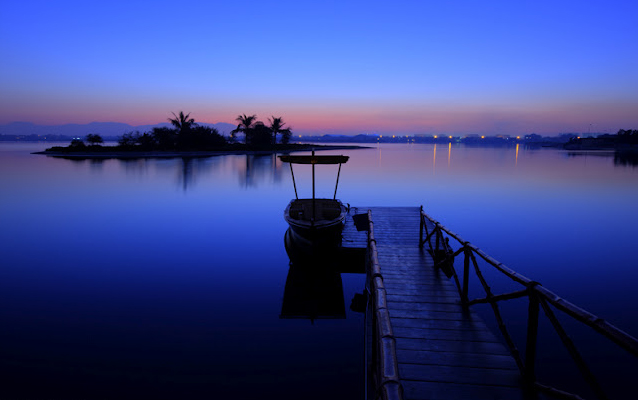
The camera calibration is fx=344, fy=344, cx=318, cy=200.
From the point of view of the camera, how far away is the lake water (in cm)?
575

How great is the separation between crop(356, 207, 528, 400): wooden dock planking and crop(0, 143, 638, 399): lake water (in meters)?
1.53

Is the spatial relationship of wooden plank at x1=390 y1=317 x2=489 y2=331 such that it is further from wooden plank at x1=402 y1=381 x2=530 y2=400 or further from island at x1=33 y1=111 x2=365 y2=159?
island at x1=33 y1=111 x2=365 y2=159

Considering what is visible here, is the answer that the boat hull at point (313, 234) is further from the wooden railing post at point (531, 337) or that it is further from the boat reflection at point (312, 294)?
the wooden railing post at point (531, 337)

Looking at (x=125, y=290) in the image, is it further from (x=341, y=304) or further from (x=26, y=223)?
(x=26, y=223)

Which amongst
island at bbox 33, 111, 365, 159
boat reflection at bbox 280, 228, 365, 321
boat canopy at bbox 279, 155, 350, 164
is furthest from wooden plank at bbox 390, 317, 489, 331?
island at bbox 33, 111, 365, 159

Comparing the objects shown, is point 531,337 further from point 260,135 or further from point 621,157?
point 621,157

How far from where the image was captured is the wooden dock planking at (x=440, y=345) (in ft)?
12.1

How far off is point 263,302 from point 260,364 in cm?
252

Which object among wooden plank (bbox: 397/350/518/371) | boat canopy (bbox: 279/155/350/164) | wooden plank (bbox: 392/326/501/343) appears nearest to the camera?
wooden plank (bbox: 397/350/518/371)

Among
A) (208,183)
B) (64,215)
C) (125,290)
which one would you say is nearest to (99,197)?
(64,215)

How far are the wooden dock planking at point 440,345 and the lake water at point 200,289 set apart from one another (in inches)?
60.3

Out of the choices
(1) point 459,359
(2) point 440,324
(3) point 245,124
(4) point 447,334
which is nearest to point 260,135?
(3) point 245,124

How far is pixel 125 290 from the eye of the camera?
8.91 meters

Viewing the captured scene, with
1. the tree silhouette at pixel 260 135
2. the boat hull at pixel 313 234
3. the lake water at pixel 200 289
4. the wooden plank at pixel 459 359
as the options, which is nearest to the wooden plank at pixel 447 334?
the wooden plank at pixel 459 359
